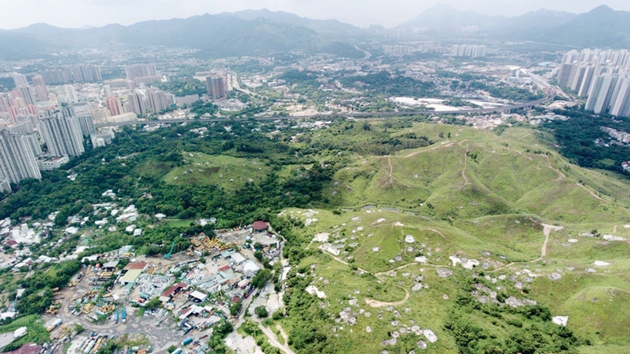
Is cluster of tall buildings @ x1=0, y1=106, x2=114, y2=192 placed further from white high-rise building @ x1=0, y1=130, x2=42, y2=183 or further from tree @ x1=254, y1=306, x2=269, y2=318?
tree @ x1=254, y1=306, x2=269, y2=318

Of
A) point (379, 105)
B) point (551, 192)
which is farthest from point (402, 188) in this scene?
point (379, 105)

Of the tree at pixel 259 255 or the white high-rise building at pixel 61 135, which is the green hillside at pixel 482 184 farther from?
the white high-rise building at pixel 61 135

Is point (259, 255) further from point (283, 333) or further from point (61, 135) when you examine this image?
point (61, 135)

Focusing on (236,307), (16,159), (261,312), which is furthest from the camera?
(16,159)

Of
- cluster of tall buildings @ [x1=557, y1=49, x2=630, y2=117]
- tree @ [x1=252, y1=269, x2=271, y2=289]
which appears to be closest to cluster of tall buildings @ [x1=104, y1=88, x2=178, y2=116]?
tree @ [x1=252, y1=269, x2=271, y2=289]

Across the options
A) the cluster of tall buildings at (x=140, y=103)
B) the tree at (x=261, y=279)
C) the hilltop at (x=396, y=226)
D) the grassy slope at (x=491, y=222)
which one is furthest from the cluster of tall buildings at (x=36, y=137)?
the grassy slope at (x=491, y=222)

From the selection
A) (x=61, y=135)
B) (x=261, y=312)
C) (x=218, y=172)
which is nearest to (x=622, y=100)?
(x=218, y=172)
